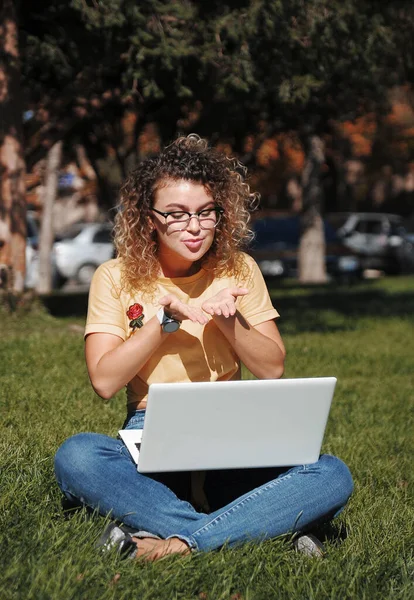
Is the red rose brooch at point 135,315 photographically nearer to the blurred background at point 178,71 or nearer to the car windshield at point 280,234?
the blurred background at point 178,71

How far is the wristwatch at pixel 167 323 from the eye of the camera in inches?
139

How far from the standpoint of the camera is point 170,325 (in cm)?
353

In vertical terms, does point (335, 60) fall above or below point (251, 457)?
above

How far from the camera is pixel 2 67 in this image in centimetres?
991

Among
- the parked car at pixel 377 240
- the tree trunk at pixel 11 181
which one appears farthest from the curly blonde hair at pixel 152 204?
the parked car at pixel 377 240

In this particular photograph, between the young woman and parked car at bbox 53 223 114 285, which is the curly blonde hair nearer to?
the young woman

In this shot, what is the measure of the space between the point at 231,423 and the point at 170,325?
0.43 metres

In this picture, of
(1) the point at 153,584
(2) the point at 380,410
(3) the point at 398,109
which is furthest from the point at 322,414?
(3) the point at 398,109

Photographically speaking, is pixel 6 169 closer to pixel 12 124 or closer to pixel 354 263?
pixel 12 124

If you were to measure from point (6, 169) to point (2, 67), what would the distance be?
100 centimetres

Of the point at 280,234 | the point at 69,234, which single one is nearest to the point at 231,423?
the point at 69,234

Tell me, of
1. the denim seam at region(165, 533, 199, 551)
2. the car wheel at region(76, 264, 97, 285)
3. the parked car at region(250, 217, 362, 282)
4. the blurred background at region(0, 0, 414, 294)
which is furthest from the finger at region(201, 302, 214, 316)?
the parked car at region(250, 217, 362, 282)

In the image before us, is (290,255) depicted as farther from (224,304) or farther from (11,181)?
(224,304)

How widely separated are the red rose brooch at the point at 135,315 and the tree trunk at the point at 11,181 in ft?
20.9
